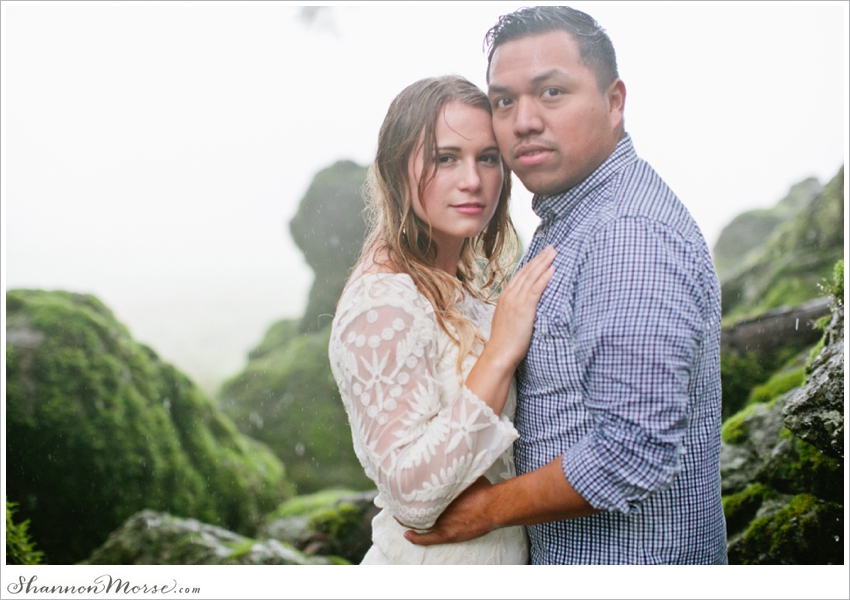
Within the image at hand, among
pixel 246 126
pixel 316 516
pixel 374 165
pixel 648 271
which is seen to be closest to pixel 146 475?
pixel 316 516

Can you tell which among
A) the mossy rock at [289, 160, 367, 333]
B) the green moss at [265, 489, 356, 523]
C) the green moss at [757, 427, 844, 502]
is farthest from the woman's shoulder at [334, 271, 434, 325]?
the green moss at [265, 489, 356, 523]

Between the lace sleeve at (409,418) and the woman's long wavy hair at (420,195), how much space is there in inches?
8.0

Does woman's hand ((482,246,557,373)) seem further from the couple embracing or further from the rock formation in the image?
the rock formation

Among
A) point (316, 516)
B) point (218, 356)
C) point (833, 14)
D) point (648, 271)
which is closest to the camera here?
point (648, 271)

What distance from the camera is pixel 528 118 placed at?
184 centimetres

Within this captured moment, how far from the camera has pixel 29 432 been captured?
3.81 m

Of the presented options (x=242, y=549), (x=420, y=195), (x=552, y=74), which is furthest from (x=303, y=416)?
(x=552, y=74)

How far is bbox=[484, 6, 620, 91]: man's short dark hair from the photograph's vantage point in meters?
1.81

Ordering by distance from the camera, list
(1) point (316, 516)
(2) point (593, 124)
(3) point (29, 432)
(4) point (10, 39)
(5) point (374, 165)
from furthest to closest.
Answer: (1) point (316, 516) < (3) point (29, 432) < (4) point (10, 39) < (5) point (374, 165) < (2) point (593, 124)

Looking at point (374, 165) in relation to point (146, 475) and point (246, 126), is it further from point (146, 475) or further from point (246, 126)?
point (146, 475)

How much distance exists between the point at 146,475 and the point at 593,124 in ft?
11.4

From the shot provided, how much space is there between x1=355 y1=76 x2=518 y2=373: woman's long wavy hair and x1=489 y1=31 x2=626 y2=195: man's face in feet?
0.64

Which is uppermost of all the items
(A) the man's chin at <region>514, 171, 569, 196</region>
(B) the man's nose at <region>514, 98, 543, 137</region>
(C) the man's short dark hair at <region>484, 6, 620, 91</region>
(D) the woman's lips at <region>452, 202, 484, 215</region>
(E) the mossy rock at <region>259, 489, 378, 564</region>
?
(C) the man's short dark hair at <region>484, 6, 620, 91</region>

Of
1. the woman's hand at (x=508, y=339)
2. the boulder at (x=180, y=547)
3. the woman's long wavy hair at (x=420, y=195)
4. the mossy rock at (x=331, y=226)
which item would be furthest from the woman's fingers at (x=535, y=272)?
the mossy rock at (x=331, y=226)
